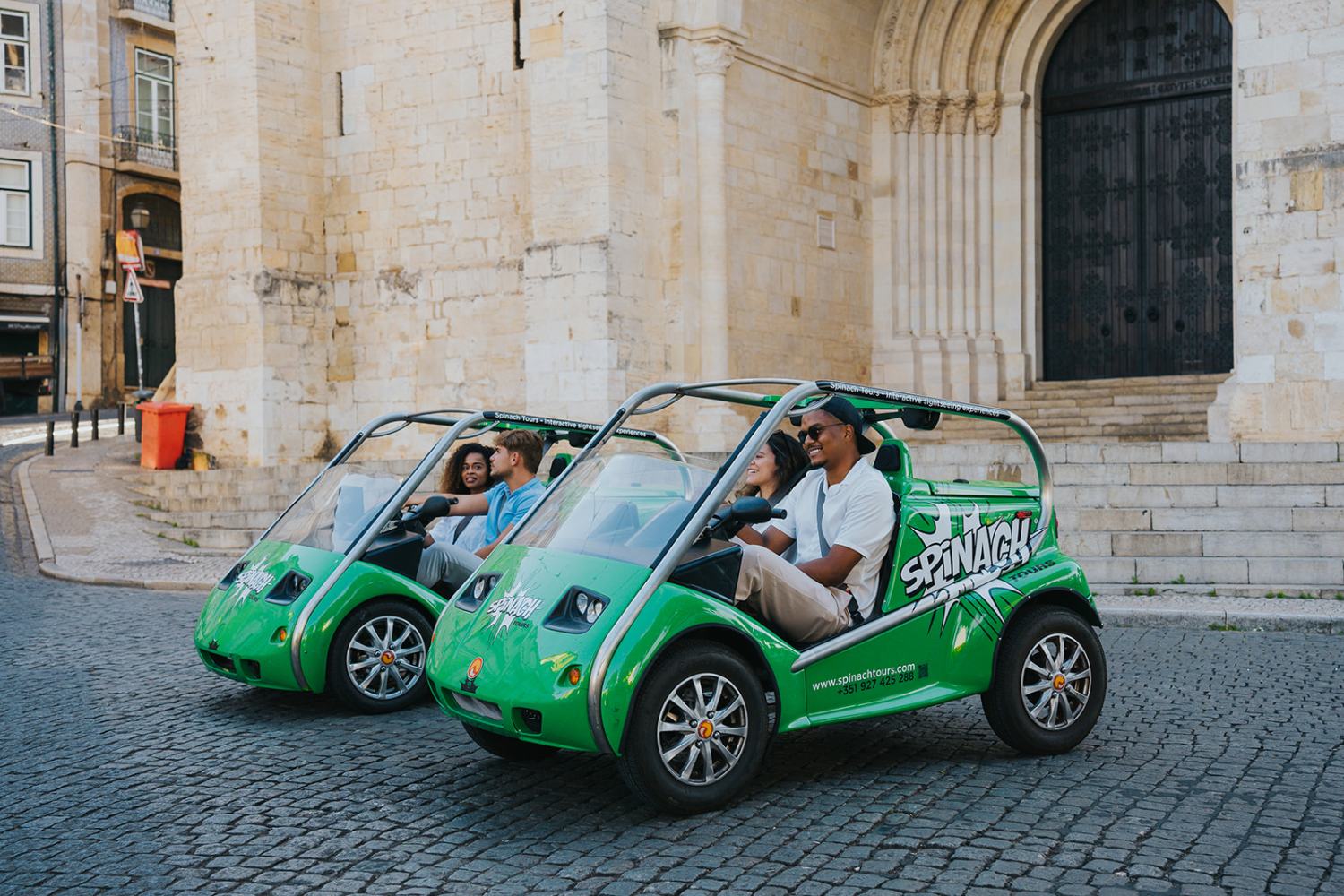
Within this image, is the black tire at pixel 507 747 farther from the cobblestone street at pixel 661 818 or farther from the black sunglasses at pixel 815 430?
the black sunglasses at pixel 815 430

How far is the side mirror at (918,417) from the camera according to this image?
17.8 ft

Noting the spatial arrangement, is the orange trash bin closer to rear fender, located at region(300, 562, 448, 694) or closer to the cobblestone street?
the cobblestone street

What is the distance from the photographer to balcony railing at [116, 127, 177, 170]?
34406mm

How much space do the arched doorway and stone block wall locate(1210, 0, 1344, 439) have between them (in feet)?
91.1

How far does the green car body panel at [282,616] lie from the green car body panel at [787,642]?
1.34 m

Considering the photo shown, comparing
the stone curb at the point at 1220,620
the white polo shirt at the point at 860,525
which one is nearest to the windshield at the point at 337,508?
the white polo shirt at the point at 860,525

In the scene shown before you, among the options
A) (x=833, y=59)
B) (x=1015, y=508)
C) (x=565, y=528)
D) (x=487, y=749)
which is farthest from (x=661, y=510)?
(x=833, y=59)

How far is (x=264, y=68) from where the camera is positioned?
17641 mm

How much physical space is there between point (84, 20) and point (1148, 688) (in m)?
32.7

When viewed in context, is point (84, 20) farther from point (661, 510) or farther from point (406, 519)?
point (661, 510)

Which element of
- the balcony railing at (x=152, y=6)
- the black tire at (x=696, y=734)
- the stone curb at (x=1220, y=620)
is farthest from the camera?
the balcony railing at (x=152, y=6)

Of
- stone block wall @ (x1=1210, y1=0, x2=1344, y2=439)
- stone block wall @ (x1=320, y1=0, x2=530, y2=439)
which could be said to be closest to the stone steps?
stone block wall @ (x1=1210, y1=0, x2=1344, y2=439)

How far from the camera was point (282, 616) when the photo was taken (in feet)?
21.2

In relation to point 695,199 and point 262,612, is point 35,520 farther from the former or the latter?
point 262,612
